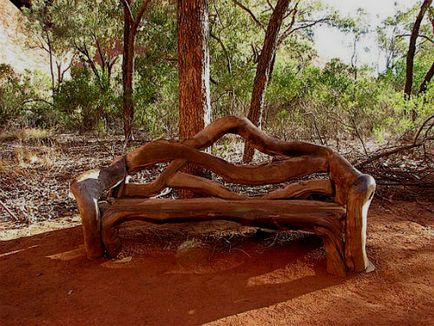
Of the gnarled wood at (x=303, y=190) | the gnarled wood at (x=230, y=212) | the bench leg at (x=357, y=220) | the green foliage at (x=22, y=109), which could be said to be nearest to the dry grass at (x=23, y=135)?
the green foliage at (x=22, y=109)

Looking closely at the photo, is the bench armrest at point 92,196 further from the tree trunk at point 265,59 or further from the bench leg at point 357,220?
the tree trunk at point 265,59

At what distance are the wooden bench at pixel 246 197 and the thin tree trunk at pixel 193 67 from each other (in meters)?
0.65

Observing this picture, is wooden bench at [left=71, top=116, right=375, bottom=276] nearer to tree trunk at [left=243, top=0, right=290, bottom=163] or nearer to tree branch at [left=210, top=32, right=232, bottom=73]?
tree trunk at [left=243, top=0, right=290, bottom=163]

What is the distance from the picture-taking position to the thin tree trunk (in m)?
3.84

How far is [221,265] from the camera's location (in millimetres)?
2865

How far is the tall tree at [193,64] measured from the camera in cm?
385

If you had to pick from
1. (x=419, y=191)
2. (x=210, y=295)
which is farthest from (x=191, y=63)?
(x=419, y=191)

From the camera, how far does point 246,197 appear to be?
2902 millimetres

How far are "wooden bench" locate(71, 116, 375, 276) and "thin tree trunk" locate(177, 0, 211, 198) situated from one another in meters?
0.65

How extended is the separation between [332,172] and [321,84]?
311 inches

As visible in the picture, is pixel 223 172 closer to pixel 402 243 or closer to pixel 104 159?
→ pixel 402 243

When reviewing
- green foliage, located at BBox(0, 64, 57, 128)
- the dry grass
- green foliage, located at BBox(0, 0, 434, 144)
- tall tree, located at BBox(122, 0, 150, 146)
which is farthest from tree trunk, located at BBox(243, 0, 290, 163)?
green foliage, located at BBox(0, 64, 57, 128)

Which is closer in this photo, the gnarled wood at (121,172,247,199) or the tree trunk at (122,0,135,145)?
the gnarled wood at (121,172,247,199)

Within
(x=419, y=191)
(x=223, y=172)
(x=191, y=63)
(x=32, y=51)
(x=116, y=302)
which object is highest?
(x=32, y=51)
